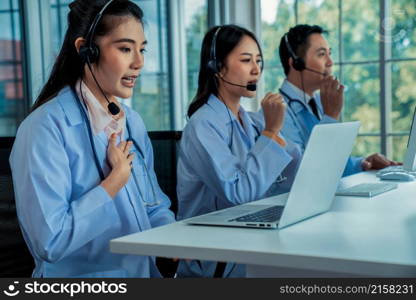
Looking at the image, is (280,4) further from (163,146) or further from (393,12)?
(163,146)

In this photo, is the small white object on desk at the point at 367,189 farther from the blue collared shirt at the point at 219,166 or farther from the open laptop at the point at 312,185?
the open laptop at the point at 312,185

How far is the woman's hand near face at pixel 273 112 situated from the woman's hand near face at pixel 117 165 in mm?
589

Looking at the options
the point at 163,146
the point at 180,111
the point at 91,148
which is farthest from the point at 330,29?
the point at 91,148

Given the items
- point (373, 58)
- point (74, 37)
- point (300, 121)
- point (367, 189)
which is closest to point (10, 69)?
point (74, 37)

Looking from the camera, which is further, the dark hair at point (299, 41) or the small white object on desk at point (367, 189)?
the dark hair at point (299, 41)

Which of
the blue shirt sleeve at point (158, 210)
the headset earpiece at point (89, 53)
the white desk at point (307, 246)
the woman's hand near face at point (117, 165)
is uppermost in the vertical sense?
the headset earpiece at point (89, 53)

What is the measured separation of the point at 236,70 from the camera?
2223 millimetres

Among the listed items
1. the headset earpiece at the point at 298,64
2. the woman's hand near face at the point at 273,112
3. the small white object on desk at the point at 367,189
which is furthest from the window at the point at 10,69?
the headset earpiece at the point at 298,64

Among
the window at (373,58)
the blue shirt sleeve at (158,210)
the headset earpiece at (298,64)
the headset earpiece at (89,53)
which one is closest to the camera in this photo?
the headset earpiece at (89,53)

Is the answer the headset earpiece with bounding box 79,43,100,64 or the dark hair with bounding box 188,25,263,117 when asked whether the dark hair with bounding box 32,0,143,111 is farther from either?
the dark hair with bounding box 188,25,263,117

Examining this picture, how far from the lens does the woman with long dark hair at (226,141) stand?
1861 millimetres

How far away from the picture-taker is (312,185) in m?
1.25

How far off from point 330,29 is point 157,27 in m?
1.18

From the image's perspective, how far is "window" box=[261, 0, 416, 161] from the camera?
3.63 meters
